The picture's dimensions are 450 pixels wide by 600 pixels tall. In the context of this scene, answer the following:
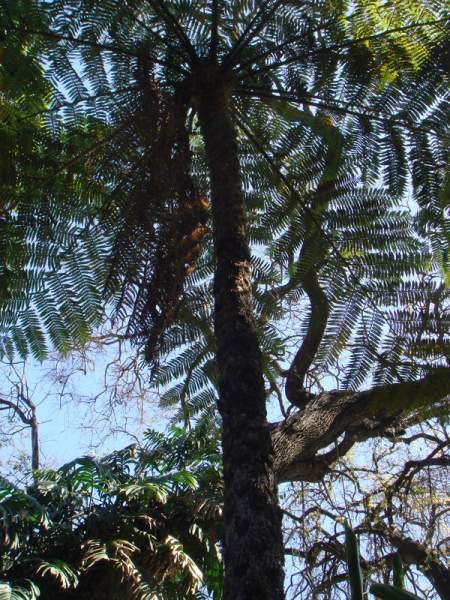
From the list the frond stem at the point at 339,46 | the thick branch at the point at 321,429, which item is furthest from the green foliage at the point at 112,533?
the frond stem at the point at 339,46

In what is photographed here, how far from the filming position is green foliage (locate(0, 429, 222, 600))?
4125mm

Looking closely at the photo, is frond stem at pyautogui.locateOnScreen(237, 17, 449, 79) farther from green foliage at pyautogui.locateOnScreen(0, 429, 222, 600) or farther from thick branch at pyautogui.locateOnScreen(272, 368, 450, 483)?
green foliage at pyautogui.locateOnScreen(0, 429, 222, 600)

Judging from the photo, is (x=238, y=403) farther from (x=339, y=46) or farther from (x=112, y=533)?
(x=112, y=533)

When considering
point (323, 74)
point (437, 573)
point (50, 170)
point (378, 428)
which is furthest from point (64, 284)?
point (437, 573)

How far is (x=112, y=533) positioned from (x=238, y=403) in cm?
261

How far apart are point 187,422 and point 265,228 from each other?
1722 mm

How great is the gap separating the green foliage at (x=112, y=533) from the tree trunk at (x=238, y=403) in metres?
2.15

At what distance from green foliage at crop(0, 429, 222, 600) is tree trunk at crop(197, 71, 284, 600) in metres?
2.15

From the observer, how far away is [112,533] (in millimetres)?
4500

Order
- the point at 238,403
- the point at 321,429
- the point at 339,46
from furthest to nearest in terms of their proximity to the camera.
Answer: the point at 321,429 < the point at 339,46 < the point at 238,403

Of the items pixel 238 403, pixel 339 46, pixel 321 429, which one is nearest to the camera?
pixel 238 403

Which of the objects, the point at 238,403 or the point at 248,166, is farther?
the point at 248,166

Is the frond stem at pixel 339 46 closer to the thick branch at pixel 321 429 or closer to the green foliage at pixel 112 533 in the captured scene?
the thick branch at pixel 321 429

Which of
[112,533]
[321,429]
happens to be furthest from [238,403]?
[112,533]
